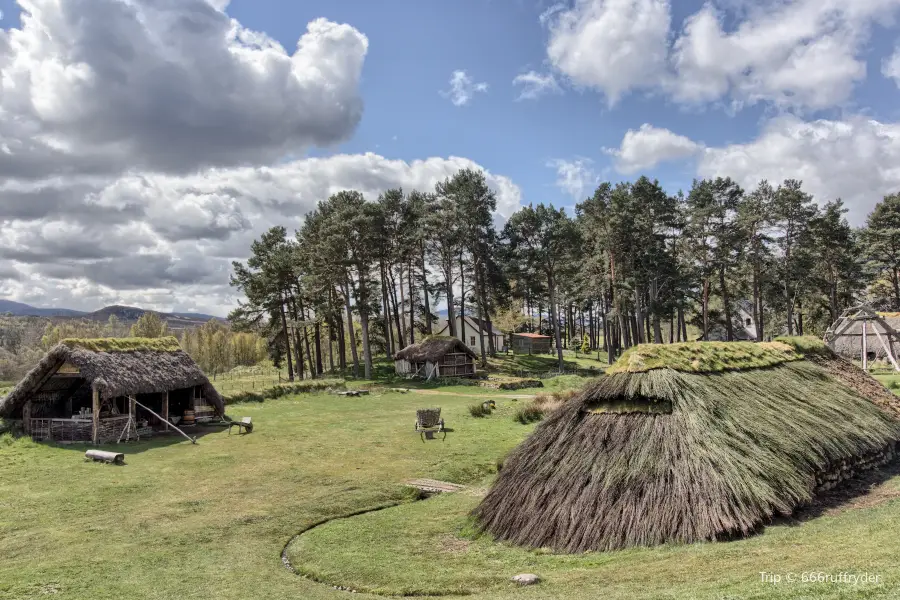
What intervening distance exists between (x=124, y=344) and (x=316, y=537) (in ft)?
62.9

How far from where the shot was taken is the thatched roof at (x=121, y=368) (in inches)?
879

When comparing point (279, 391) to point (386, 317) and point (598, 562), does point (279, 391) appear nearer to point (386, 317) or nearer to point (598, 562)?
point (386, 317)

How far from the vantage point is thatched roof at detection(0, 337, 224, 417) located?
73.3ft

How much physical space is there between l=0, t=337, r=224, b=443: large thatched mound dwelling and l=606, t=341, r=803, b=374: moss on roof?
66.5 feet

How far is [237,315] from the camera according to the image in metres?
48.8

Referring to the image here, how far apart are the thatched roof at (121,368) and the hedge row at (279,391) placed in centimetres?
473

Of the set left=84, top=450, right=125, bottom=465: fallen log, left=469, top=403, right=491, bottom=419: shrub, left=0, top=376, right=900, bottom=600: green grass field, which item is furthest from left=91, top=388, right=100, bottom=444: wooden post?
left=469, top=403, right=491, bottom=419: shrub

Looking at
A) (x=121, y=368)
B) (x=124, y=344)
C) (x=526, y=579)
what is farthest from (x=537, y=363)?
(x=526, y=579)

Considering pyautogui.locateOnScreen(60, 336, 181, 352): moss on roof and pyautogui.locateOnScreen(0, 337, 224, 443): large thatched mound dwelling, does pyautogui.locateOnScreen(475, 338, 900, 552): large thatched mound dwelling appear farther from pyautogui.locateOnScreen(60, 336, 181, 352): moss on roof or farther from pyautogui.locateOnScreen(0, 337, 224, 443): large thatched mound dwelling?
pyautogui.locateOnScreen(60, 336, 181, 352): moss on roof

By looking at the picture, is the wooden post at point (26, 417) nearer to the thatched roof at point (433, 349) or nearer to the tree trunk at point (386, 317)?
the thatched roof at point (433, 349)

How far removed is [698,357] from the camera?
12594mm

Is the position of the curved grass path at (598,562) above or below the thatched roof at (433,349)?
below

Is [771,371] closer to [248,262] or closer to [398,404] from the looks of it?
[398,404]

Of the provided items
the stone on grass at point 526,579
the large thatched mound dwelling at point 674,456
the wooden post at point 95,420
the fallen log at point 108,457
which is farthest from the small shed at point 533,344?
the stone on grass at point 526,579
